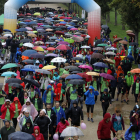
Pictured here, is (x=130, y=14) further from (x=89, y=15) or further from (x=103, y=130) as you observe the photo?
(x=103, y=130)

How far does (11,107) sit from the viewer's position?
1005cm

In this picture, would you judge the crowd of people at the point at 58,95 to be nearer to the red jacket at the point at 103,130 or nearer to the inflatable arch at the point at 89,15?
the red jacket at the point at 103,130

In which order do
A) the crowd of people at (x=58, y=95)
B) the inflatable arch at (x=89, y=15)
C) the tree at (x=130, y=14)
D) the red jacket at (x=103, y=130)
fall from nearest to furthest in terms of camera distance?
the red jacket at (x=103, y=130)
the crowd of people at (x=58, y=95)
the tree at (x=130, y=14)
the inflatable arch at (x=89, y=15)

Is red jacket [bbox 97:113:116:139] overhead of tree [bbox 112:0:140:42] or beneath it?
beneath

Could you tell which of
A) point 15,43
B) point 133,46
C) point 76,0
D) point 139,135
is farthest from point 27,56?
point 76,0

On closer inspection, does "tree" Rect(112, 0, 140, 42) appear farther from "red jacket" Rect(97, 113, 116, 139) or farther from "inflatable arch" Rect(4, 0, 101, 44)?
"red jacket" Rect(97, 113, 116, 139)

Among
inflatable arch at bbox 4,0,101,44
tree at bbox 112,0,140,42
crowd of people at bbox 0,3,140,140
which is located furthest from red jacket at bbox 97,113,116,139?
inflatable arch at bbox 4,0,101,44

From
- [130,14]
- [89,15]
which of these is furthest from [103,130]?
[89,15]

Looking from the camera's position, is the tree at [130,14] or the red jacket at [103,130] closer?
the red jacket at [103,130]

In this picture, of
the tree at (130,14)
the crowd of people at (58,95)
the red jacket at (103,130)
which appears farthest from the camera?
the tree at (130,14)

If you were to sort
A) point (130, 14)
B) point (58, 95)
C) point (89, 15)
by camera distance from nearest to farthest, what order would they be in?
point (58, 95)
point (130, 14)
point (89, 15)

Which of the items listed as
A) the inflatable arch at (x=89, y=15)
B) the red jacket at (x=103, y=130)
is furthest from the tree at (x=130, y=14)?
the red jacket at (x=103, y=130)

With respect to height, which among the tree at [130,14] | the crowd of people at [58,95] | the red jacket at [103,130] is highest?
the tree at [130,14]

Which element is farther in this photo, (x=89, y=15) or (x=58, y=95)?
(x=89, y=15)
